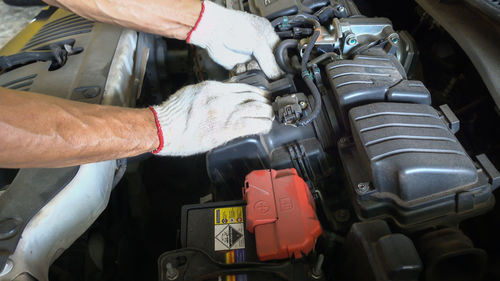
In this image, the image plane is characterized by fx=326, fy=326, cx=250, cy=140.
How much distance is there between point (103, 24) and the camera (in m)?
1.47

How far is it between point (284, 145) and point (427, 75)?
758mm

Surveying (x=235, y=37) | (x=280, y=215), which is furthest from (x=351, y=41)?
(x=280, y=215)

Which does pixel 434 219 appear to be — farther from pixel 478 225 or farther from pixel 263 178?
pixel 263 178

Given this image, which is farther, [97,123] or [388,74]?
[388,74]

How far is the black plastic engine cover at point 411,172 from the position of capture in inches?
32.2

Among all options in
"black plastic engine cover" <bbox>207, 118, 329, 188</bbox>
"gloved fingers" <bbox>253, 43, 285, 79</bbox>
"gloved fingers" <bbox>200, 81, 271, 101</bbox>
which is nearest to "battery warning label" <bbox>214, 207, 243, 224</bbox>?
"black plastic engine cover" <bbox>207, 118, 329, 188</bbox>

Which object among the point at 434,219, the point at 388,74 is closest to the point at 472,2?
the point at 388,74

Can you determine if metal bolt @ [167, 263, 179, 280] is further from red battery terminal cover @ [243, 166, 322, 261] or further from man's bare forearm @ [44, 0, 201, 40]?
man's bare forearm @ [44, 0, 201, 40]

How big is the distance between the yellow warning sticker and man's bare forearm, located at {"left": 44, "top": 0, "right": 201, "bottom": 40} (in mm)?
809

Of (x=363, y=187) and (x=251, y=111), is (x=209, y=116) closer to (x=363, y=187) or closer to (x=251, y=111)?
(x=251, y=111)

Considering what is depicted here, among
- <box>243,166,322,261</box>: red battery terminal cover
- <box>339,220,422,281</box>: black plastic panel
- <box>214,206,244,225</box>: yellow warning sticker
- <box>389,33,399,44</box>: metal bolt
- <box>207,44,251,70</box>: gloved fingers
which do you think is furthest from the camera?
<box>207,44,251,70</box>: gloved fingers

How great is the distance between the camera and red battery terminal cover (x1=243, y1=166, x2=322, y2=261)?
0.80 metres

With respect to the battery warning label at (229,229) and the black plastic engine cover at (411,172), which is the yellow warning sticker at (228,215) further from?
the black plastic engine cover at (411,172)

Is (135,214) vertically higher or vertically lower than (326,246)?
lower
